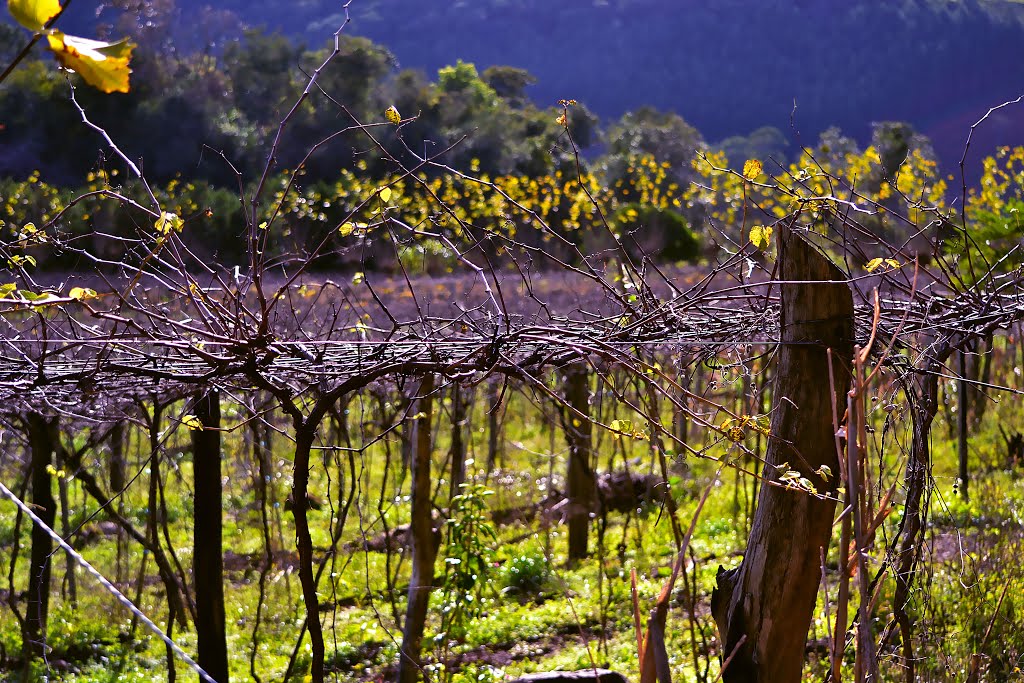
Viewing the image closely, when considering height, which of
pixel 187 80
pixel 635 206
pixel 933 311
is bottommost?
pixel 933 311

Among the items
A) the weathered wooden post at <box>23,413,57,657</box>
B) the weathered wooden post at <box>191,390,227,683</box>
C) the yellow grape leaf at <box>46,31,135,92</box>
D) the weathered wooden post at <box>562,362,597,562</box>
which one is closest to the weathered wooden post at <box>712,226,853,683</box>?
the yellow grape leaf at <box>46,31,135,92</box>

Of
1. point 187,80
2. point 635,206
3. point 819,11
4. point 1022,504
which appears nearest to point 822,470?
point 1022,504

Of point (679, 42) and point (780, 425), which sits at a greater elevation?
point (679, 42)

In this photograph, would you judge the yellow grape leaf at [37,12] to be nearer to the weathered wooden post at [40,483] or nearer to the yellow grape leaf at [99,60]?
the yellow grape leaf at [99,60]

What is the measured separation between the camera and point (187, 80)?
91.8 feet

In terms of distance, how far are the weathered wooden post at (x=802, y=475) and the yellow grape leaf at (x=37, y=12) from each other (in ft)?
6.99

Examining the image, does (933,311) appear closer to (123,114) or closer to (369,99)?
(123,114)

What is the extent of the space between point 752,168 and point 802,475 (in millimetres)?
852

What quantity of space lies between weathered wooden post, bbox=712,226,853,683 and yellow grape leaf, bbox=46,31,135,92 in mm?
2130

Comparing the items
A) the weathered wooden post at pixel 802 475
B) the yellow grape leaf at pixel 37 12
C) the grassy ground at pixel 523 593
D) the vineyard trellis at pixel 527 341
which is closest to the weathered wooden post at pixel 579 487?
the grassy ground at pixel 523 593

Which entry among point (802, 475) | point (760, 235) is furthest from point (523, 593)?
point (760, 235)

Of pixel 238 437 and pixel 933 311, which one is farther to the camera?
pixel 238 437

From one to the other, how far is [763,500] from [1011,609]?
294 cm

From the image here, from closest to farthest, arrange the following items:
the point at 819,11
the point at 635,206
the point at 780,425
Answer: the point at 780,425 < the point at 635,206 < the point at 819,11
